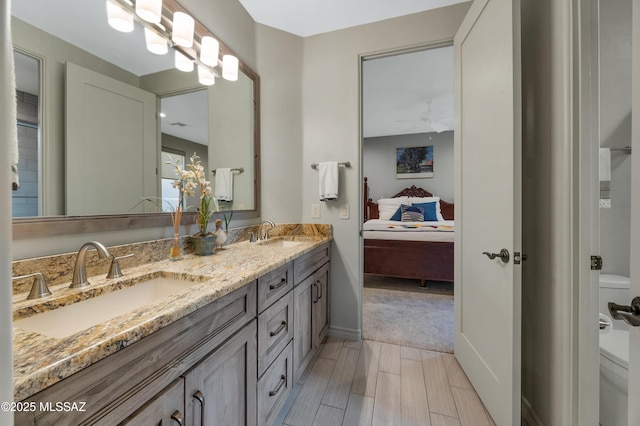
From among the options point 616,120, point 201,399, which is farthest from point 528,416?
point 616,120

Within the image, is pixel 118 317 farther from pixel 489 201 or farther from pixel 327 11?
pixel 327 11

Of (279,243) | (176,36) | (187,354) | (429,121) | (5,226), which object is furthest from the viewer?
(429,121)

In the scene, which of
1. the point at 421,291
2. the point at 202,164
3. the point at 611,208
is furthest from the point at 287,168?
the point at 421,291

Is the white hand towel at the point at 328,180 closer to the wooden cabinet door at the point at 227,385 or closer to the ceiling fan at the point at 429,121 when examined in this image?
the wooden cabinet door at the point at 227,385

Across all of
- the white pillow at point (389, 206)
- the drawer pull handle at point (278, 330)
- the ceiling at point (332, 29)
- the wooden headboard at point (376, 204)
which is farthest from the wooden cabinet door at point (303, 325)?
the wooden headboard at point (376, 204)

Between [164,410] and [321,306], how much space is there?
1351mm

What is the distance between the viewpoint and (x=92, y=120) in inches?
40.4

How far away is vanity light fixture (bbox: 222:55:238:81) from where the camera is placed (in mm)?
1727

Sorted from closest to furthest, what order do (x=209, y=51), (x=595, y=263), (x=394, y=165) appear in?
(x=595, y=263) < (x=209, y=51) < (x=394, y=165)

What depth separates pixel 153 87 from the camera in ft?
4.24

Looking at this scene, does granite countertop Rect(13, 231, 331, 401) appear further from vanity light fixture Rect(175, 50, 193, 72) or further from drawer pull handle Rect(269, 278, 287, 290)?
vanity light fixture Rect(175, 50, 193, 72)

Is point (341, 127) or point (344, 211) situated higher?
point (341, 127)

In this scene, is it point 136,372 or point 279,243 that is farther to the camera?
point 279,243

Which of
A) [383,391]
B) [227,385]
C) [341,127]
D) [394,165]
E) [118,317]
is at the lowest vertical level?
[383,391]
